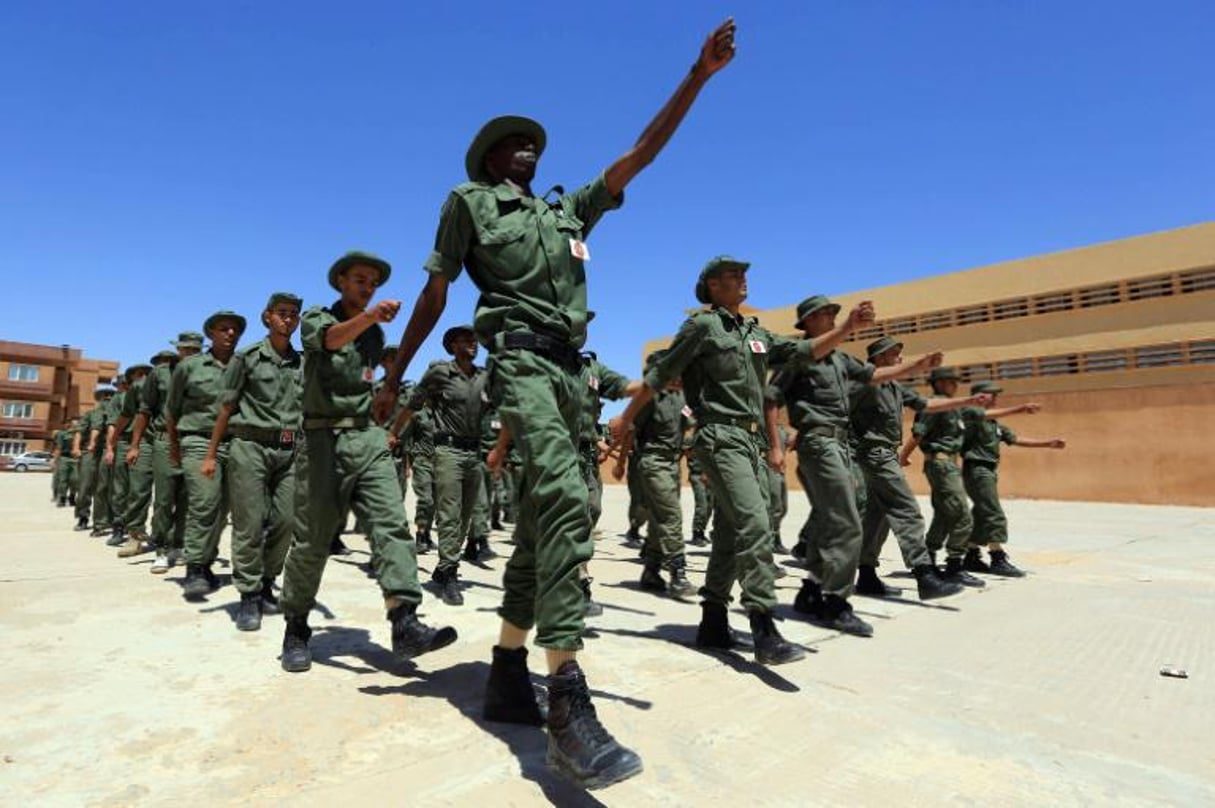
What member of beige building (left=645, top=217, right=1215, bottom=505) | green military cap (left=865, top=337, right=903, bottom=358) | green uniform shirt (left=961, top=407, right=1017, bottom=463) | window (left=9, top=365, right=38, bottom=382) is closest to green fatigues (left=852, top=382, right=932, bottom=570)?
green military cap (left=865, top=337, right=903, bottom=358)

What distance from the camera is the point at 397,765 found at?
2080 millimetres

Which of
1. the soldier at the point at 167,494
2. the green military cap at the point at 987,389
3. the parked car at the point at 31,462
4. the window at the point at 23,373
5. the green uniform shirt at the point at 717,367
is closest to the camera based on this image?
the green uniform shirt at the point at 717,367

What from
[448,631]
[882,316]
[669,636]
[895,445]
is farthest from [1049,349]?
[448,631]

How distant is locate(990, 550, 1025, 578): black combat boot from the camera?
20.1ft

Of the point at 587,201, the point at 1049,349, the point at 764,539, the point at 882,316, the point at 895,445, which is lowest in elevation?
the point at 764,539

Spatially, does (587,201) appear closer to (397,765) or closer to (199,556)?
(397,765)

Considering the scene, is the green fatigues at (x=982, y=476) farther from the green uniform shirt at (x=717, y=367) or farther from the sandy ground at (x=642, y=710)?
the green uniform shirt at (x=717, y=367)

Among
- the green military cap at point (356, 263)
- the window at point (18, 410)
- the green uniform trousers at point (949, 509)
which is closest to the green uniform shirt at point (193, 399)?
the green military cap at point (356, 263)

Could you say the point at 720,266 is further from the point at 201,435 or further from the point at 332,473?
the point at 201,435

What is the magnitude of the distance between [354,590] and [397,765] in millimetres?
3239

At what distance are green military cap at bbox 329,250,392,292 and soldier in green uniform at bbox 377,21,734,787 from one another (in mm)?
948

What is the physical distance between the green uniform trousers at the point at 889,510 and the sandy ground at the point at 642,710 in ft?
1.73

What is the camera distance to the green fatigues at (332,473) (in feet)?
10.4

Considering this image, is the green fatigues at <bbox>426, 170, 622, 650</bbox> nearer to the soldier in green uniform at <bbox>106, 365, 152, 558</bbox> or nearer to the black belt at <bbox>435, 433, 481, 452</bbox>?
the black belt at <bbox>435, 433, 481, 452</bbox>
